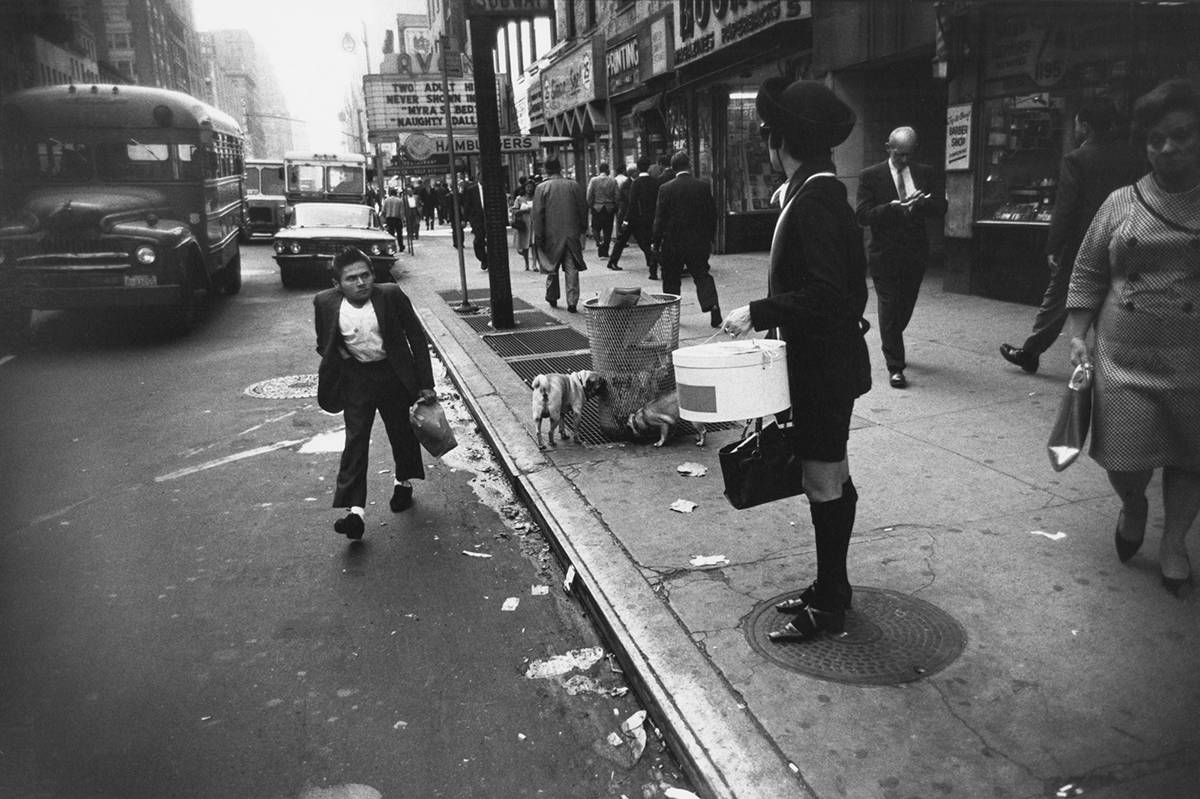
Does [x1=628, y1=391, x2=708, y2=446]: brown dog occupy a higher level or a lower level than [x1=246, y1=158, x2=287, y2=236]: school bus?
lower

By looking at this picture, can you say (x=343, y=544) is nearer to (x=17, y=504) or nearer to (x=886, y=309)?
(x=17, y=504)

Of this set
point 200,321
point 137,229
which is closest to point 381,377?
point 137,229

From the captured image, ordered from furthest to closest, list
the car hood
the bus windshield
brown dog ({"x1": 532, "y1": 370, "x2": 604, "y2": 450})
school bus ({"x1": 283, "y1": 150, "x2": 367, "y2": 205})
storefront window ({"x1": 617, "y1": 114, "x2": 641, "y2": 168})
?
school bus ({"x1": 283, "y1": 150, "x2": 367, "y2": 205}) < storefront window ({"x1": 617, "y1": 114, "x2": 641, "y2": 168}) < the car hood < the bus windshield < brown dog ({"x1": 532, "y1": 370, "x2": 604, "y2": 450})

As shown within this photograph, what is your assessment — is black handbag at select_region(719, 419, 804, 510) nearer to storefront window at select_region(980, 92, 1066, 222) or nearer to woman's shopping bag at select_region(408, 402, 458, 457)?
woman's shopping bag at select_region(408, 402, 458, 457)

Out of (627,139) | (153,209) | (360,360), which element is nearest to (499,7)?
(153,209)

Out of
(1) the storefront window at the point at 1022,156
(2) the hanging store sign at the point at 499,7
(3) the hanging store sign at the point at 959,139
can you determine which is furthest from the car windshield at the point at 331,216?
(1) the storefront window at the point at 1022,156

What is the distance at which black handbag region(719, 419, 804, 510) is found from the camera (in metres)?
3.44

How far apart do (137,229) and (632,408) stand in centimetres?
801

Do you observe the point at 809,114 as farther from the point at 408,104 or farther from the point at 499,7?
the point at 408,104

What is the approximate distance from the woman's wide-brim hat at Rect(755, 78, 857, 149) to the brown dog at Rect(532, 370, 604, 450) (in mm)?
3266

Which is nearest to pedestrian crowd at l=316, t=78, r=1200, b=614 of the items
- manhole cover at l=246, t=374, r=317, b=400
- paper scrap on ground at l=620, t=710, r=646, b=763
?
paper scrap on ground at l=620, t=710, r=646, b=763

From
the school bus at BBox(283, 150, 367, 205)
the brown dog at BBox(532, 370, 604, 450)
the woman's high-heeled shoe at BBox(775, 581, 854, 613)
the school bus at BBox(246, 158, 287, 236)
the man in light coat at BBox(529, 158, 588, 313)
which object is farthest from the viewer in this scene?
the school bus at BBox(246, 158, 287, 236)

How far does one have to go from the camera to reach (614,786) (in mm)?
2982

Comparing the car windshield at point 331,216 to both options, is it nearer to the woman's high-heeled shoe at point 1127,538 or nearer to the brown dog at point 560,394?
the brown dog at point 560,394
